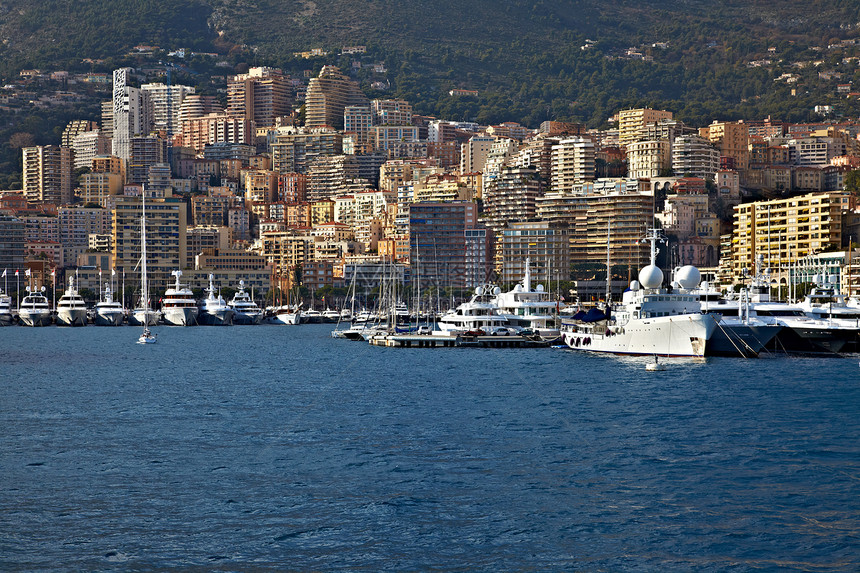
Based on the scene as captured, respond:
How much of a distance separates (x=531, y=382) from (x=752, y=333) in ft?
56.2

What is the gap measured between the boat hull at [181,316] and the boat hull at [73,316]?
32.1 feet

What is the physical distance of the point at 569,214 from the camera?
525ft

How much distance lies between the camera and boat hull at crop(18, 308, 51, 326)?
5281 inches

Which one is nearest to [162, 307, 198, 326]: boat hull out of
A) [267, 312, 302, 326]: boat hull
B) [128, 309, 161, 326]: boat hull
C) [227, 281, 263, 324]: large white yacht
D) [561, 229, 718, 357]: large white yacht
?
[128, 309, 161, 326]: boat hull

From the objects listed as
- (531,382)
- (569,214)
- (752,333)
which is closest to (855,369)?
(752,333)

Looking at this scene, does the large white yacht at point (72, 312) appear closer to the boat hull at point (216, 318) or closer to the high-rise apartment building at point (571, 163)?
the boat hull at point (216, 318)

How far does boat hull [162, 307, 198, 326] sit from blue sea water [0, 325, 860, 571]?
8371 centimetres

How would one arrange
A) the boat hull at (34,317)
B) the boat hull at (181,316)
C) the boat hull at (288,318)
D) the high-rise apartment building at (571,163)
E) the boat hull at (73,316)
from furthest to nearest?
1. the high-rise apartment building at (571,163)
2. the boat hull at (288,318)
3. the boat hull at (73,316)
4. the boat hull at (34,317)
5. the boat hull at (181,316)

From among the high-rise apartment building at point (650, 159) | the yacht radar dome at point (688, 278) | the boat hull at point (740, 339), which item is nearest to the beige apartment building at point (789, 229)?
the high-rise apartment building at point (650, 159)

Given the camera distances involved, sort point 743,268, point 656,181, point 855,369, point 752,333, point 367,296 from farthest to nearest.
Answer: point 656,181
point 367,296
point 743,268
point 752,333
point 855,369

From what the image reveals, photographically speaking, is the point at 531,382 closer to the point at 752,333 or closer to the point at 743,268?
the point at 752,333

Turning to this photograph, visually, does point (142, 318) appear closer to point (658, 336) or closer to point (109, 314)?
point (109, 314)

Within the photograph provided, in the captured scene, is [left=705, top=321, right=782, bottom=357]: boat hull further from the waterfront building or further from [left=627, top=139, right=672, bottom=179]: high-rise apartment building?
[left=627, top=139, right=672, bottom=179]: high-rise apartment building

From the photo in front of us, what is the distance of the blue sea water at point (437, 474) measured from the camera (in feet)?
69.9
